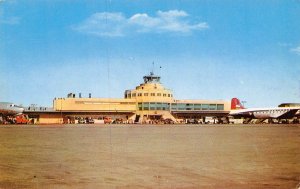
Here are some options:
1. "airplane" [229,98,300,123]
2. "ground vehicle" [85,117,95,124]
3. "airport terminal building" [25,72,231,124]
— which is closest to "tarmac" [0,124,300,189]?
"airplane" [229,98,300,123]

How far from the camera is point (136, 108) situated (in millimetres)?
103125

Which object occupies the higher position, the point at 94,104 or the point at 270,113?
the point at 94,104

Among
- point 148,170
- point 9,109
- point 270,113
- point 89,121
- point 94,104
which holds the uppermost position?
point 94,104

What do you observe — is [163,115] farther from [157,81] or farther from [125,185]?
[125,185]

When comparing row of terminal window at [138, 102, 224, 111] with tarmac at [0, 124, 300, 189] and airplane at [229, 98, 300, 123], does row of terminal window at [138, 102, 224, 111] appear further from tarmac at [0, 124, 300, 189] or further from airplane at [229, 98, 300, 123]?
tarmac at [0, 124, 300, 189]

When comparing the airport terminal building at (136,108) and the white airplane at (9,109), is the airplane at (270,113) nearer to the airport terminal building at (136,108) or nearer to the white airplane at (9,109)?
the airport terminal building at (136,108)

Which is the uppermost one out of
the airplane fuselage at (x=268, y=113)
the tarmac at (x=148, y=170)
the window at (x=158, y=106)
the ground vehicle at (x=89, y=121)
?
the window at (x=158, y=106)

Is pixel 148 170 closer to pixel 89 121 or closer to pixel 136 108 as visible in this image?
pixel 89 121

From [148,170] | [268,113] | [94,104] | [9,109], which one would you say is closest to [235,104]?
[268,113]

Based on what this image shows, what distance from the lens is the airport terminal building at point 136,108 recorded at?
329 feet

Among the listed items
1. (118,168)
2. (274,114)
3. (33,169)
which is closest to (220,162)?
(118,168)

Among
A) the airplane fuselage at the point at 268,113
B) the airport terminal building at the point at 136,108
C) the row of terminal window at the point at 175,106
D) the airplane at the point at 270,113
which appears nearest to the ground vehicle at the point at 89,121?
the airport terminal building at the point at 136,108

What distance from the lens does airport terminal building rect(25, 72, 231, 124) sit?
3952 inches

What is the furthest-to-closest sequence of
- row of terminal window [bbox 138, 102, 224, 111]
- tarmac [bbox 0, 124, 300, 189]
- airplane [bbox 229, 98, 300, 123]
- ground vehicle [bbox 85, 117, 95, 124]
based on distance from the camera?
1. row of terminal window [bbox 138, 102, 224, 111]
2. ground vehicle [bbox 85, 117, 95, 124]
3. airplane [bbox 229, 98, 300, 123]
4. tarmac [bbox 0, 124, 300, 189]
